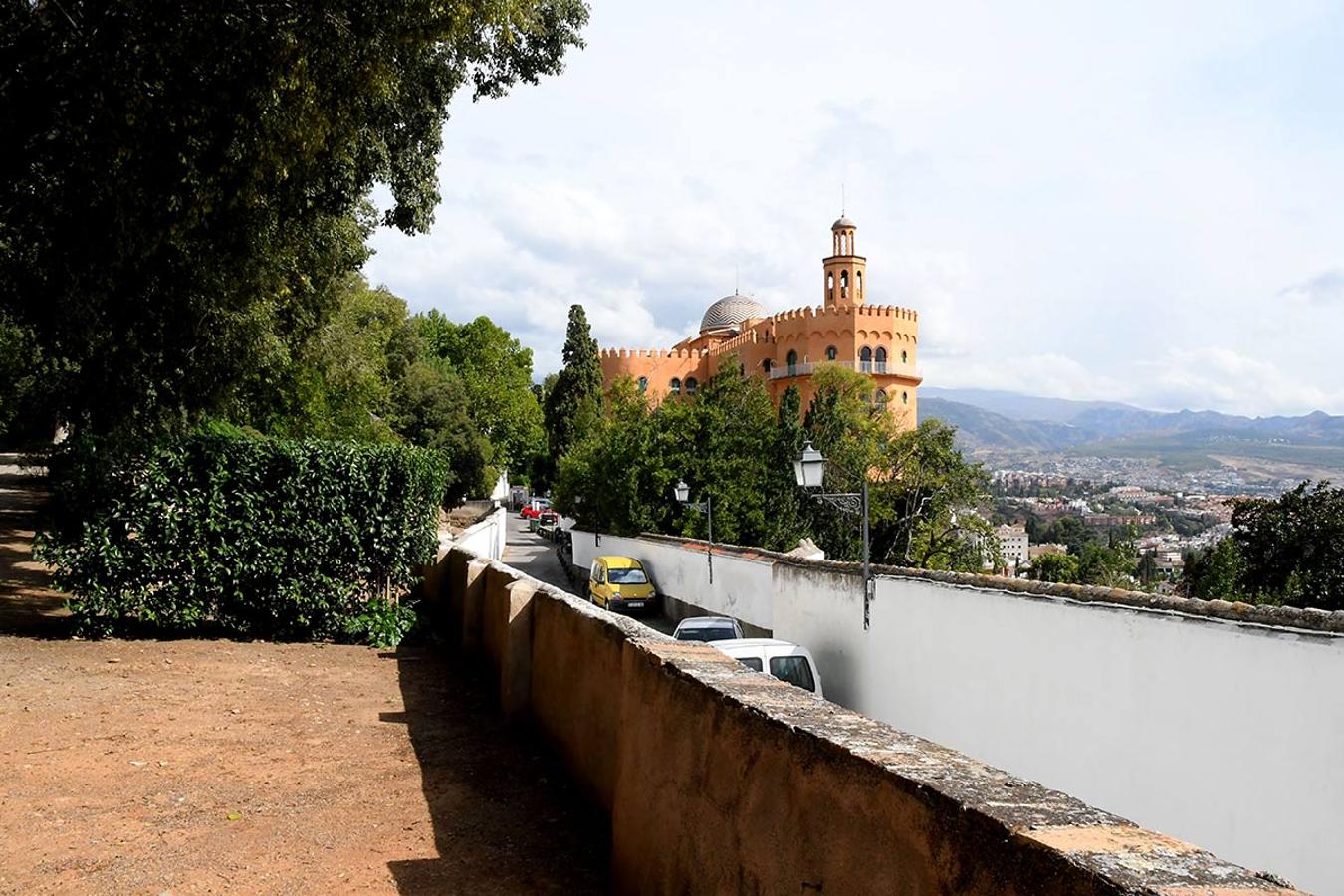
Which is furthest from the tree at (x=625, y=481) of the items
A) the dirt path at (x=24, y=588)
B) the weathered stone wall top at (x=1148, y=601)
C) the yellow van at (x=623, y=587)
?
the weathered stone wall top at (x=1148, y=601)

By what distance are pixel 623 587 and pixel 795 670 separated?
16.3 metres

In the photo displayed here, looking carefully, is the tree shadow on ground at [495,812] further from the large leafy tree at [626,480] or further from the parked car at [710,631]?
the large leafy tree at [626,480]

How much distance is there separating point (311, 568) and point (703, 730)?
9871 millimetres

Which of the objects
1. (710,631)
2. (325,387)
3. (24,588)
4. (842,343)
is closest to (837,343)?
(842,343)

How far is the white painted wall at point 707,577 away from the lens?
21.1 meters

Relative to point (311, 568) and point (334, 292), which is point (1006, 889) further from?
point (334, 292)

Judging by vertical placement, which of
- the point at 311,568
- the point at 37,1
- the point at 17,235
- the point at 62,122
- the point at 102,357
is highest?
the point at 37,1

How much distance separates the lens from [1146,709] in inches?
374

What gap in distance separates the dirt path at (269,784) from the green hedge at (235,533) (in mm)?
1020

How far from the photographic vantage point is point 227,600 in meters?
12.7

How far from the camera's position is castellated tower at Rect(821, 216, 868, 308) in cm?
7456

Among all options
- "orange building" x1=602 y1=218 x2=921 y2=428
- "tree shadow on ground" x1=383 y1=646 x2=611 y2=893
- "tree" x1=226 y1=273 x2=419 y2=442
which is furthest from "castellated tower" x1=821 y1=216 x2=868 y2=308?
"tree shadow on ground" x1=383 y1=646 x2=611 y2=893

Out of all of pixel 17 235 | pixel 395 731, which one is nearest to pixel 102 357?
pixel 17 235

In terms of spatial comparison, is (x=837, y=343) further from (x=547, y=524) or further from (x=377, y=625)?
(x=377, y=625)
